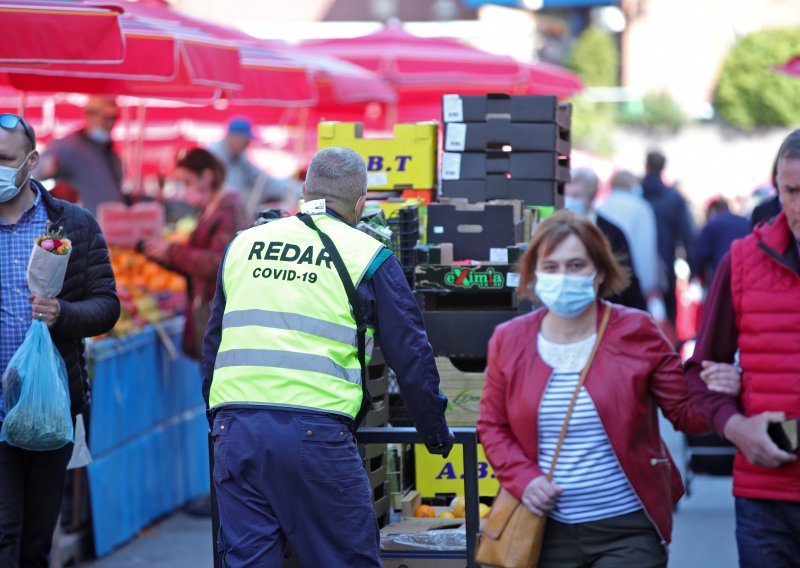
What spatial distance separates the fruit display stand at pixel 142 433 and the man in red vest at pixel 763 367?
14.7 feet

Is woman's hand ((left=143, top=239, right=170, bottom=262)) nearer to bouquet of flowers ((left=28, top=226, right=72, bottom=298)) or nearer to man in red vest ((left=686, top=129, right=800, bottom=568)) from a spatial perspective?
bouquet of flowers ((left=28, top=226, right=72, bottom=298))

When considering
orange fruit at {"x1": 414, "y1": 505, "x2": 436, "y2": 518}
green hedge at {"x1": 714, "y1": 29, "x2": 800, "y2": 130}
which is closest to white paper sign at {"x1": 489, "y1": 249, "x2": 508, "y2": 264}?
orange fruit at {"x1": 414, "y1": 505, "x2": 436, "y2": 518}

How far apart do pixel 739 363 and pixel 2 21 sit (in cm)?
395

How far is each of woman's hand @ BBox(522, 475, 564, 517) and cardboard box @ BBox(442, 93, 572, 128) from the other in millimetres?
3111

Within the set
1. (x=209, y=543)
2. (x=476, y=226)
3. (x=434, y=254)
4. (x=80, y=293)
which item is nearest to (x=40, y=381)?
(x=80, y=293)

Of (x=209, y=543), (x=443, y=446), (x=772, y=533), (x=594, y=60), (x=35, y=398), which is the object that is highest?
(x=594, y=60)

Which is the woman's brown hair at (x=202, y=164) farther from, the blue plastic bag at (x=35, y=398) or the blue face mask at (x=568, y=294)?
the blue face mask at (x=568, y=294)

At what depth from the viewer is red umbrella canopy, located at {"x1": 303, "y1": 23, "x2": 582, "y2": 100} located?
1490 centimetres

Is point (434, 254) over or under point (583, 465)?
over

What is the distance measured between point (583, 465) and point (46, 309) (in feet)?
7.23

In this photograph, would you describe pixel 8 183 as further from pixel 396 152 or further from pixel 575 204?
pixel 575 204

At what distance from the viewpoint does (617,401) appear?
4113 millimetres

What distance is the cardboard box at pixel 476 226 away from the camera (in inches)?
252

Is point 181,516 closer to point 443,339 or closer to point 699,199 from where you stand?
point 443,339
